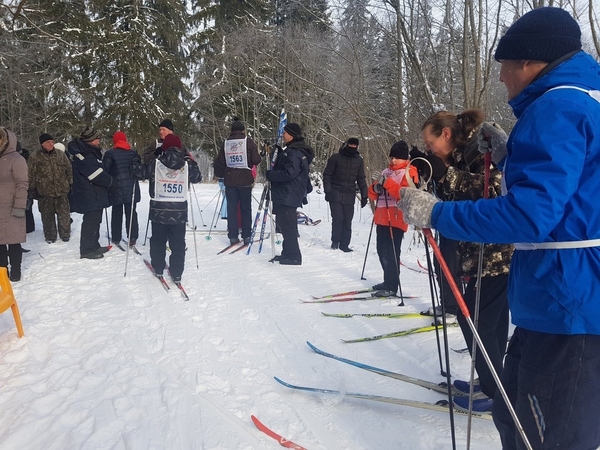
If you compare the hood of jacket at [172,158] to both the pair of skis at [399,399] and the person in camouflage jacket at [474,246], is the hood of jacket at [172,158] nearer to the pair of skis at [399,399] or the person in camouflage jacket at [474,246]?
the pair of skis at [399,399]

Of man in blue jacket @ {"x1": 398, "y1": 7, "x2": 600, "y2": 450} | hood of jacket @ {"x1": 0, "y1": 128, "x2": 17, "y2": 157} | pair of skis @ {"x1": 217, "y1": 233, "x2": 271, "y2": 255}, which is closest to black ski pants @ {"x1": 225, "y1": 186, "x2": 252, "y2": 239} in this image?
pair of skis @ {"x1": 217, "y1": 233, "x2": 271, "y2": 255}

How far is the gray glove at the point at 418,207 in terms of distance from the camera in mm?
1739

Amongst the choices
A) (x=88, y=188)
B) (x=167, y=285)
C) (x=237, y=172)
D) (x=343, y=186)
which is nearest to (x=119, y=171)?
(x=88, y=188)

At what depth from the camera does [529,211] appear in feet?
4.36

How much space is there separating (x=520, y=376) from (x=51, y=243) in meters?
8.11

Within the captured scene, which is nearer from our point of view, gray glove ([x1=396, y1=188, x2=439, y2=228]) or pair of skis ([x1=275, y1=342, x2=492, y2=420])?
gray glove ([x1=396, y1=188, x2=439, y2=228])

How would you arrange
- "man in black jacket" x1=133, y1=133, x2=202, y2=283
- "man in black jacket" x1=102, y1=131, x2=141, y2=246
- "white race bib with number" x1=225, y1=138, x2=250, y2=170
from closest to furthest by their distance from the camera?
"man in black jacket" x1=133, y1=133, x2=202, y2=283 < "man in black jacket" x1=102, y1=131, x2=141, y2=246 < "white race bib with number" x1=225, y1=138, x2=250, y2=170

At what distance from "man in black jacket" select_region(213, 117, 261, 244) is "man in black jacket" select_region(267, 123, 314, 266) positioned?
1.04 m

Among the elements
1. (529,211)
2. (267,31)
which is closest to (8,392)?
(529,211)

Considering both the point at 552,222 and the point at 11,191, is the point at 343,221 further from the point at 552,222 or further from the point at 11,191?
the point at 552,222

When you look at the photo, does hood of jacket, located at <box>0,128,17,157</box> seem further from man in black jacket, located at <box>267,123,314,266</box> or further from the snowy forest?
the snowy forest

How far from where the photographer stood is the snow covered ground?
259cm

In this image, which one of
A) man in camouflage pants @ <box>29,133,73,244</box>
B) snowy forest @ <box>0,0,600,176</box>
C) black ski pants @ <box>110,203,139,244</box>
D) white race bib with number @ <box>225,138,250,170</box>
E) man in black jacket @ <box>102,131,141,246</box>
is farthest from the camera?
snowy forest @ <box>0,0,600,176</box>

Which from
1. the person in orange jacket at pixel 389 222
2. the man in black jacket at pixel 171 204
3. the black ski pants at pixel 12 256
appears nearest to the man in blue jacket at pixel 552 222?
the person in orange jacket at pixel 389 222
